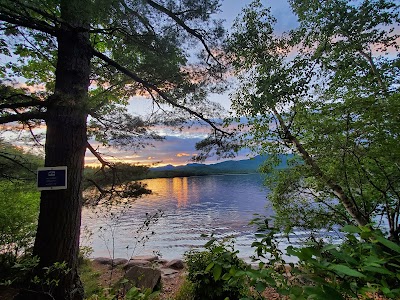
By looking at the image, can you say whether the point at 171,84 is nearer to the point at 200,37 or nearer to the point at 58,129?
the point at 200,37

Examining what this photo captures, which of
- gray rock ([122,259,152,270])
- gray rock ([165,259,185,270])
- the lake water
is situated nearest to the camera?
gray rock ([122,259,152,270])

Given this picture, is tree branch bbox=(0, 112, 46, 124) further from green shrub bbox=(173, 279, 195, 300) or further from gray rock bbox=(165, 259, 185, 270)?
gray rock bbox=(165, 259, 185, 270)

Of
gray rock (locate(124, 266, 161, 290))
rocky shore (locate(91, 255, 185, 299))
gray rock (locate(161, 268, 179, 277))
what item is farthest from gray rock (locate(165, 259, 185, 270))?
gray rock (locate(124, 266, 161, 290))

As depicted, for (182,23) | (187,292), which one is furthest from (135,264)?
(182,23)

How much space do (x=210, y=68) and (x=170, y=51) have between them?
88 centimetres

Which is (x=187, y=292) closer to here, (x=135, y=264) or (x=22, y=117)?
(x=22, y=117)

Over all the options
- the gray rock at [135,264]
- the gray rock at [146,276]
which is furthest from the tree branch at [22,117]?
the gray rock at [135,264]

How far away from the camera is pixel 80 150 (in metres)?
3.00

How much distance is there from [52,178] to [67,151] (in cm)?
37

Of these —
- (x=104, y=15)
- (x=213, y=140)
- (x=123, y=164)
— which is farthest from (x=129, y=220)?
(x=104, y=15)

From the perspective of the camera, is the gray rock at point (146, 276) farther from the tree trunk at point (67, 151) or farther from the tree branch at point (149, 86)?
the tree branch at point (149, 86)

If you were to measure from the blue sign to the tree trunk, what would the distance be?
→ 77mm

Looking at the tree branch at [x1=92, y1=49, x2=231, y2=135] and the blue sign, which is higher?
the tree branch at [x1=92, y1=49, x2=231, y2=135]

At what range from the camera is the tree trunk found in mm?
2680
